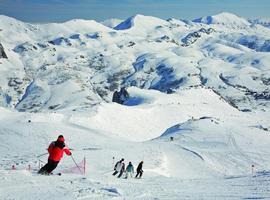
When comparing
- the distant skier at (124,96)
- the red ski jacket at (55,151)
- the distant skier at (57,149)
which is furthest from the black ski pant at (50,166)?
the distant skier at (124,96)

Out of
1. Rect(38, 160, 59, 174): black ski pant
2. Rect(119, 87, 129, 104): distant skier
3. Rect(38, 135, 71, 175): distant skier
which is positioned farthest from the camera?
Rect(119, 87, 129, 104): distant skier

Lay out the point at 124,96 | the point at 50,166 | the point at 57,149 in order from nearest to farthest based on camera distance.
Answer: the point at 57,149
the point at 50,166
the point at 124,96

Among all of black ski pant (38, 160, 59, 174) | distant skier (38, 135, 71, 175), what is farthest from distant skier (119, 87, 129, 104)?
distant skier (38, 135, 71, 175)

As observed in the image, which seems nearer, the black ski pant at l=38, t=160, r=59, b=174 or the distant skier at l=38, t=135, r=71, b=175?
the distant skier at l=38, t=135, r=71, b=175

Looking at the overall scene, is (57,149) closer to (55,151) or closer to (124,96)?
(55,151)

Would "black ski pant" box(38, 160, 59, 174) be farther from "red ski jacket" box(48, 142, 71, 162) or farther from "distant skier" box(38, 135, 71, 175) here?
"red ski jacket" box(48, 142, 71, 162)

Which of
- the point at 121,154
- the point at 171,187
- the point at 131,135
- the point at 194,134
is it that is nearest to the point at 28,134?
the point at 121,154

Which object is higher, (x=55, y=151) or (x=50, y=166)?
(x=55, y=151)

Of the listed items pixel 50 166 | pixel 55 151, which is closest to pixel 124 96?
pixel 50 166

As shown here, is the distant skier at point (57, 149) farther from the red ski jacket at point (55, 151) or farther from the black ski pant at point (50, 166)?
the black ski pant at point (50, 166)

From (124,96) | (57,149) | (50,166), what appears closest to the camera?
(57,149)

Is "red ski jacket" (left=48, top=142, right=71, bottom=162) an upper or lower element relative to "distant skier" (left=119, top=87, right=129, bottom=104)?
lower

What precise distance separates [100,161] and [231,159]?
671 inches

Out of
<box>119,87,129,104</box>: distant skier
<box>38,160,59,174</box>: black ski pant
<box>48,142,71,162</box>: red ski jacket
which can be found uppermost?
<box>119,87,129,104</box>: distant skier
